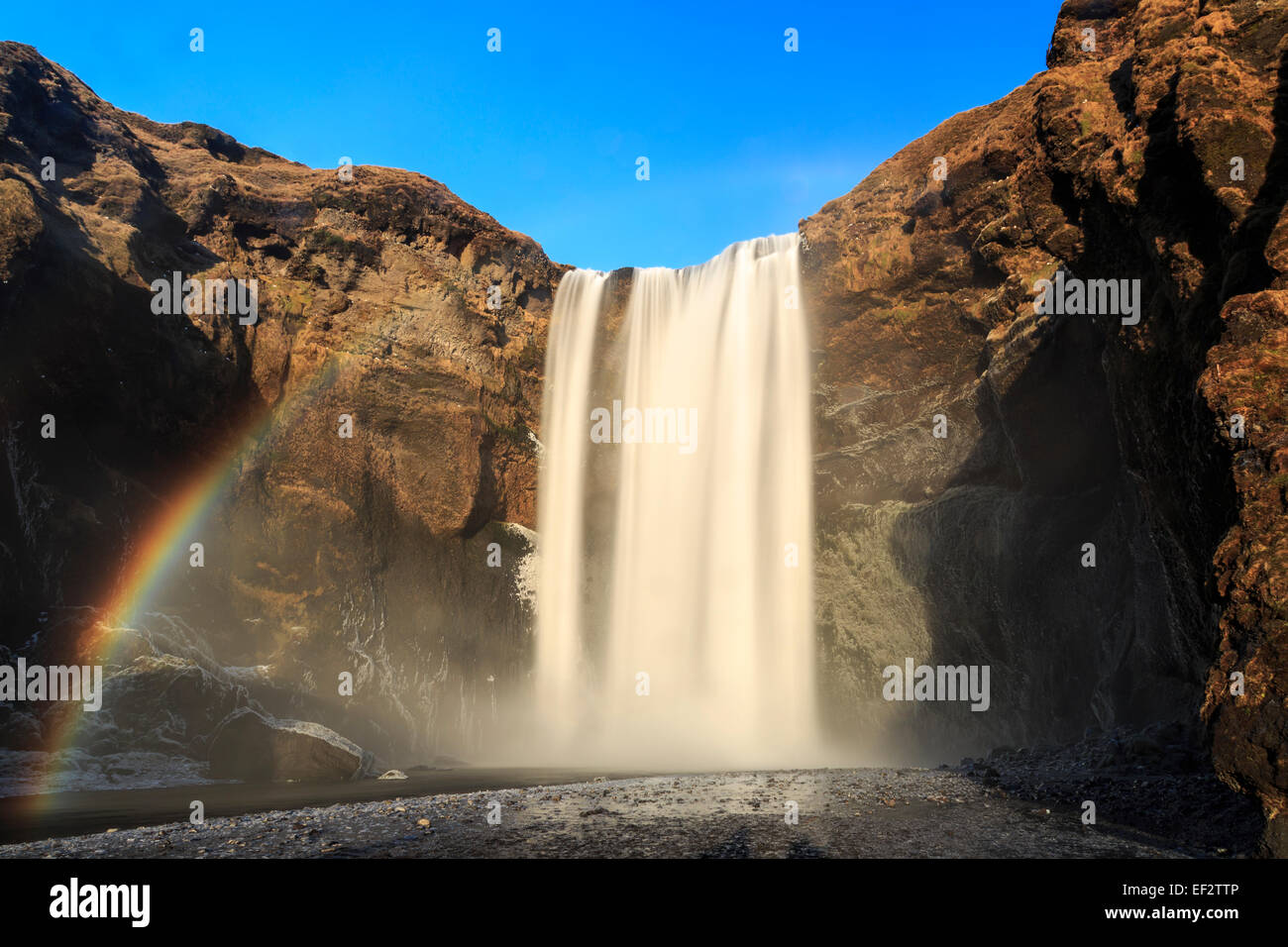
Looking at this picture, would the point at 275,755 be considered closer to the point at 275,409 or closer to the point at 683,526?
the point at 275,409

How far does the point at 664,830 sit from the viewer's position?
9.71m

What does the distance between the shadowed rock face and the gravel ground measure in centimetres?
1304

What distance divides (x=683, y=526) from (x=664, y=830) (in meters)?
21.5

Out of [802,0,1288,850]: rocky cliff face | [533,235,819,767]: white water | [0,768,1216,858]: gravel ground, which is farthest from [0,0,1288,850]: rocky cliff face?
[0,768,1216,858]: gravel ground

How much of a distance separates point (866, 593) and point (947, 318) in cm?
942

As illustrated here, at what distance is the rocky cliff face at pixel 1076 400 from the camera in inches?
336

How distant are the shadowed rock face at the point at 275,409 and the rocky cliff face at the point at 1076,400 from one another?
12.9 meters

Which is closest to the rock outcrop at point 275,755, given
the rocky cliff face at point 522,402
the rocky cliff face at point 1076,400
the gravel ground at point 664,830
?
the rocky cliff face at point 522,402

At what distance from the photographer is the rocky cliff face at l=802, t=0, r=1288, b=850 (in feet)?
28.0

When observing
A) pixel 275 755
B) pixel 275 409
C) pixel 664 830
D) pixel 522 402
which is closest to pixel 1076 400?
pixel 664 830

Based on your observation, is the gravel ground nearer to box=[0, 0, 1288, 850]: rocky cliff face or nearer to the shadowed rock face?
box=[0, 0, 1288, 850]: rocky cliff face

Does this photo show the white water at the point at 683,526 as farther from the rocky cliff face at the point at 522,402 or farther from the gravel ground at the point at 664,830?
the gravel ground at the point at 664,830
